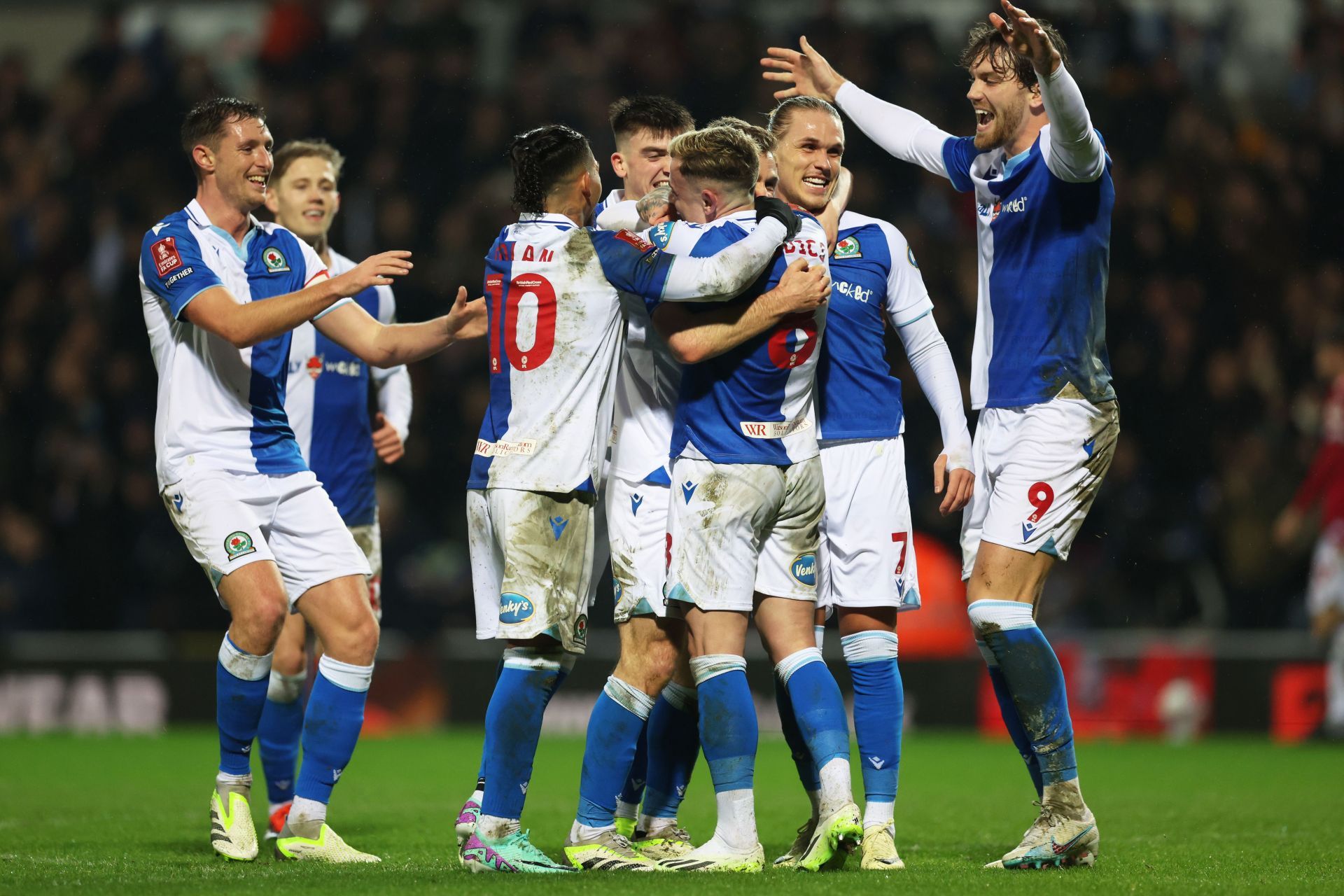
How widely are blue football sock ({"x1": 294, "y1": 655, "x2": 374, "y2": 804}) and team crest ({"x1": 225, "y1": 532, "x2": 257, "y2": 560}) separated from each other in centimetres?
48

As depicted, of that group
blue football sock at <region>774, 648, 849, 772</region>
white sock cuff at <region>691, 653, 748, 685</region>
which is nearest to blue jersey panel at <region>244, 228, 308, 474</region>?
white sock cuff at <region>691, 653, 748, 685</region>

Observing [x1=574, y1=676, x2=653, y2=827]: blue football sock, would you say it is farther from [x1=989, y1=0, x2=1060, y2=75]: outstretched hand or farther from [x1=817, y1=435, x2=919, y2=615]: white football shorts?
[x1=989, y1=0, x2=1060, y2=75]: outstretched hand

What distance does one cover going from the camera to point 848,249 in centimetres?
550

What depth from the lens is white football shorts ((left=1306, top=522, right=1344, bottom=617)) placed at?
11117 millimetres

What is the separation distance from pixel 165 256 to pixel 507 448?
1.56 m

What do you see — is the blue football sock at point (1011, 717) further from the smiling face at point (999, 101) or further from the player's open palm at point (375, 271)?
the player's open palm at point (375, 271)

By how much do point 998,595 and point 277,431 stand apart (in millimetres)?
2690

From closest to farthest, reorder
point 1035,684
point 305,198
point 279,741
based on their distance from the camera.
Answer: point 1035,684
point 279,741
point 305,198

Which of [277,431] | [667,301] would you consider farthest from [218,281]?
[667,301]

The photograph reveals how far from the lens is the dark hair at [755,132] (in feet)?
16.8

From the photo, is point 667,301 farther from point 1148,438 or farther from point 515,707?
point 1148,438

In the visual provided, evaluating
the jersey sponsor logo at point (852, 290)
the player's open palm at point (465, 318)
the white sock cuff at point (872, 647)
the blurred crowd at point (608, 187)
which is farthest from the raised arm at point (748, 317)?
the blurred crowd at point (608, 187)

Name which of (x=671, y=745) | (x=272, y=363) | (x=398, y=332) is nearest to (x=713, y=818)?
(x=671, y=745)

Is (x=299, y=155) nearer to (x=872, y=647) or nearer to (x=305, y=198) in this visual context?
(x=305, y=198)
